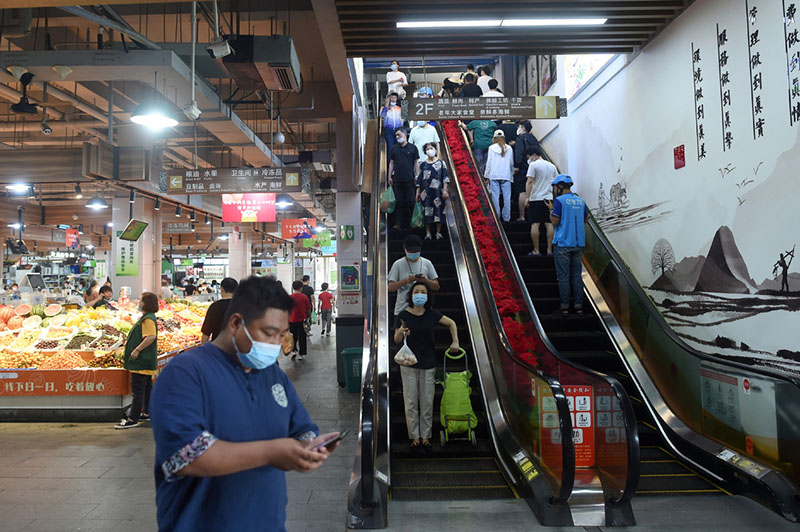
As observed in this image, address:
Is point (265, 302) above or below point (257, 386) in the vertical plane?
above

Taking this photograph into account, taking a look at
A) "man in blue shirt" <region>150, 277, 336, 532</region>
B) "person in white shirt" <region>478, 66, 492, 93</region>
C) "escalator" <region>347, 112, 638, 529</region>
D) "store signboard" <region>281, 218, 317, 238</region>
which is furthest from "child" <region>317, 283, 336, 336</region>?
"man in blue shirt" <region>150, 277, 336, 532</region>

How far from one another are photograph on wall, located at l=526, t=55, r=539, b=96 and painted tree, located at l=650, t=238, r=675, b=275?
288 inches

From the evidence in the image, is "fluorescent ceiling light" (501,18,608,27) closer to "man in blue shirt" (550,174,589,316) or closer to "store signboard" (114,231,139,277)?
"man in blue shirt" (550,174,589,316)

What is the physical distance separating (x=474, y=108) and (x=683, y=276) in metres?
3.43

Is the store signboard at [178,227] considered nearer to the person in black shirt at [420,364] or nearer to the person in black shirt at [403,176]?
the person in black shirt at [403,176]

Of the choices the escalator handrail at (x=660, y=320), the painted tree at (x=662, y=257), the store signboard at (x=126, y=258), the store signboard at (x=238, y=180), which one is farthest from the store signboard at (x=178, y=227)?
the painted tree at (x=662, y=257)

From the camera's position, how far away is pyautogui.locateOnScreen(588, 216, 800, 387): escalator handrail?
4078 millimetres

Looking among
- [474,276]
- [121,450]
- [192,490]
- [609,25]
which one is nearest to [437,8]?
[609,25]

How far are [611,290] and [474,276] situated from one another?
6.19ft

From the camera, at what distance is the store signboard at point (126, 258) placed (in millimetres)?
14930

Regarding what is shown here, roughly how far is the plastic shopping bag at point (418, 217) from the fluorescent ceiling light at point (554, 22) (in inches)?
128

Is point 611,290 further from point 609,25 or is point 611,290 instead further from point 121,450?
point 121,450

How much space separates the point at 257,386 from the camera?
169 centimetres

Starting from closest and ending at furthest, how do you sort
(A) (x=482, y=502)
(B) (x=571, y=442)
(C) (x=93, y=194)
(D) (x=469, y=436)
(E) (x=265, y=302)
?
(E) (x=265, y=302) → (B) (x=571, y=442) → (A) (x=482, y=502) → (D) (x=469, y=436) → (C) (x=93, y=194)
